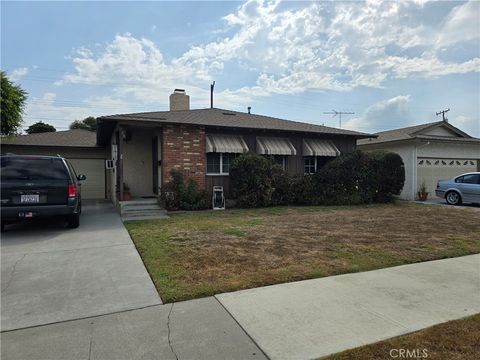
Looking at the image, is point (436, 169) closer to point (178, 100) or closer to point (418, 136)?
point (418, 136)

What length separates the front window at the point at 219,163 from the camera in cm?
1250

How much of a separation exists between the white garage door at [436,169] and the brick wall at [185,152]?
38.6 feet

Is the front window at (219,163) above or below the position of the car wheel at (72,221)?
above

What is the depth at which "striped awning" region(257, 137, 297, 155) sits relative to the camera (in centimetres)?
1292

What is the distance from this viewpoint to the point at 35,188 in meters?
7.05

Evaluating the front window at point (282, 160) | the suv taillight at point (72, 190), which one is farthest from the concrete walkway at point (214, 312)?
the front window at point (282, 160)

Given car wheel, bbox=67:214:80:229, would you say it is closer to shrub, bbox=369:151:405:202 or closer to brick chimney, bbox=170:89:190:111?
brick chimney, bbox=170:89:190:111

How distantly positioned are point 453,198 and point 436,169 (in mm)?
3957

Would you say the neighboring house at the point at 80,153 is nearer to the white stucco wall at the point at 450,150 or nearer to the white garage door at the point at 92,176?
the white garage door at the point at 92,176

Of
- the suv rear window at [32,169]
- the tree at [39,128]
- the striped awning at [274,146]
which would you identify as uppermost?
the tree at [39,128]

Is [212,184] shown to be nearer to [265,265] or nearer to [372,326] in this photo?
[265,265]

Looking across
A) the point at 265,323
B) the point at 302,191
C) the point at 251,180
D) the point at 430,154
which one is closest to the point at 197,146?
the point at 251,180

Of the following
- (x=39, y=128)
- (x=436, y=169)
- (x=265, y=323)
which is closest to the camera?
(x=265, y=323)

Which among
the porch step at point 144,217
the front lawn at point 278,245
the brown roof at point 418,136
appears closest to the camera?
the front lawn at point 278,245
